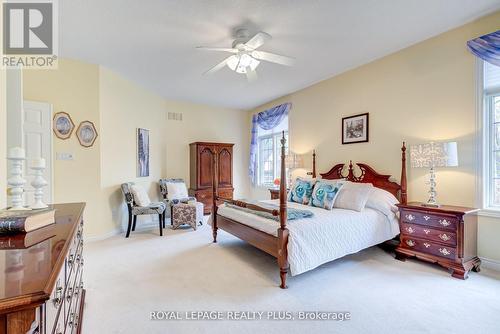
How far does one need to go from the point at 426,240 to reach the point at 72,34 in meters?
4.95

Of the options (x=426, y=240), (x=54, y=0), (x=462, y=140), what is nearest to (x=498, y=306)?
(x=426, y=240)

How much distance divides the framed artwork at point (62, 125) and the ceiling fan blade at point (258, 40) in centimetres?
302

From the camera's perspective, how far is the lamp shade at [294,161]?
5090 millimetres

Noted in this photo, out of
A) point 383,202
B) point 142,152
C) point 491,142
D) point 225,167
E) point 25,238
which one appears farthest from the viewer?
point 225,167

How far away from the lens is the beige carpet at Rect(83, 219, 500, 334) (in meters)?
1.91

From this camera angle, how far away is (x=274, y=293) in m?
2.38

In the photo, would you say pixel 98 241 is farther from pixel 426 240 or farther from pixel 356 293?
pixel 426 240

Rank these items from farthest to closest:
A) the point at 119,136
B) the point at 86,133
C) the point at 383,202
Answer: the point at 119,136 < the point at 86,133 < the point at 383,202

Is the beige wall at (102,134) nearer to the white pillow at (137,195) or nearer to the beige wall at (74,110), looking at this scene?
the beige wall at (74,110)

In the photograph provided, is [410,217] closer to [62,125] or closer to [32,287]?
[32,287]

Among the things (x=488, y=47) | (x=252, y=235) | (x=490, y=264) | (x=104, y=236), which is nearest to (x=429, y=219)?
(x=490, y=264)

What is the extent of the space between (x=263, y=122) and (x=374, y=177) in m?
3.21

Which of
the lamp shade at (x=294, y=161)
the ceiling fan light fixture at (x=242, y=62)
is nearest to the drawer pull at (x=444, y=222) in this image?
the lamp shade at (x=294, y=161)

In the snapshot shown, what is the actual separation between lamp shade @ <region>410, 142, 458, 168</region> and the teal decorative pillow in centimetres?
100
